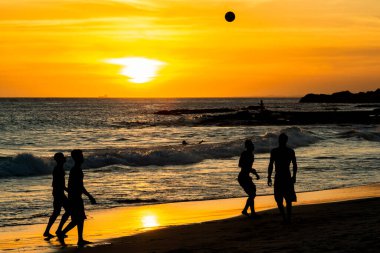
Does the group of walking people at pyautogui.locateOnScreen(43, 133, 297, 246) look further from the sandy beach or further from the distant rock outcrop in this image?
the distant rock outcrop

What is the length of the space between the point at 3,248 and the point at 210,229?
3.91 meters

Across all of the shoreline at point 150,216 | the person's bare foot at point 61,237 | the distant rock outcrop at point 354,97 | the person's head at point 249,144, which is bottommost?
the shoreline at point 150,216

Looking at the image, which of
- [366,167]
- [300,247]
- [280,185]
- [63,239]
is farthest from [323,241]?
[366,167]

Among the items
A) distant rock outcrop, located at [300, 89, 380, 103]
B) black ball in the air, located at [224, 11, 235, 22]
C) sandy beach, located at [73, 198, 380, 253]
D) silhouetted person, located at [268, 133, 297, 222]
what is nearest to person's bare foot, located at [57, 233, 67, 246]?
sandy beach, located at [73, 198, 380, 253]

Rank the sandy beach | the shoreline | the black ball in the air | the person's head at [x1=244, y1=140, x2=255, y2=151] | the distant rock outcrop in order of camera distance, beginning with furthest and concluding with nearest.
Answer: the distant rock outcrop → the black ball in the air → the person's head at [x1=244, y1=140, x2=255, y2=151] → the shoreline → the sandy beach

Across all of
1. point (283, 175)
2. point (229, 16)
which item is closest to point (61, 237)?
point (283, 175)

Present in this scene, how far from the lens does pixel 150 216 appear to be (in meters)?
15.0

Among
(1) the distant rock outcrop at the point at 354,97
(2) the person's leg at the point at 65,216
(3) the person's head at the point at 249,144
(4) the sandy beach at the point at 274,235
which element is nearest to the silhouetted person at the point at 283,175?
(4) the sandy beach at the point at 274,235

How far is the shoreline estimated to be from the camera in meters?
11.9

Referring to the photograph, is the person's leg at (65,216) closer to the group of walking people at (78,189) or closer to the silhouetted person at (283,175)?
the group of walking people at (78,189)

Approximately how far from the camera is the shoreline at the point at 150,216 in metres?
11.9

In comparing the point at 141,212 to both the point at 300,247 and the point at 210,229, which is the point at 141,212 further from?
the point at 300,247

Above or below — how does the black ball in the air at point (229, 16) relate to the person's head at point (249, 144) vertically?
above

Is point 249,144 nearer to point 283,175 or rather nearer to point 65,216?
point 283,175
